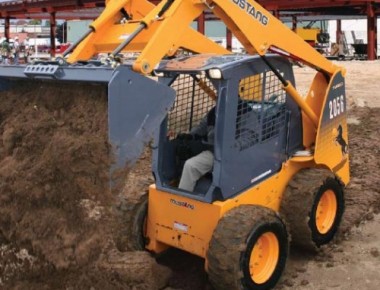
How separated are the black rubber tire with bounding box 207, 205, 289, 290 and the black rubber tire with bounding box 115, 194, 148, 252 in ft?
2.82

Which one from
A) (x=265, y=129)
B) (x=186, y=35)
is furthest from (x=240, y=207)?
(x=186, y=35)

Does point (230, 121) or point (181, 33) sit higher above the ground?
point (181, 33)

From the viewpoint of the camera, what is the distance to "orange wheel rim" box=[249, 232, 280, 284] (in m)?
4.13

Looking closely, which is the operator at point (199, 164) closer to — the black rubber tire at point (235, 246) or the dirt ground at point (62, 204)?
the black rubber tire at point (235, 246)

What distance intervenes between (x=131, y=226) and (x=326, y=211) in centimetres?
184

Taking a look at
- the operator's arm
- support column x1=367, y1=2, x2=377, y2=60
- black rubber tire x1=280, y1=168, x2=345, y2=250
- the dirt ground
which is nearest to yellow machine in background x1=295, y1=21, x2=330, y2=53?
support column x1=367, y1=2, x2=377, y2=60

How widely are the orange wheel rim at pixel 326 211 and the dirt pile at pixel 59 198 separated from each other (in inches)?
81.5

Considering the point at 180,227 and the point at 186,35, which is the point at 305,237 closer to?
the point at 180,227

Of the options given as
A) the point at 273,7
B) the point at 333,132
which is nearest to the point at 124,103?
the point at 333,132

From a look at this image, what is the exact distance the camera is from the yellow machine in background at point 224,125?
3563mm

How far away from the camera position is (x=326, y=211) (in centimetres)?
509

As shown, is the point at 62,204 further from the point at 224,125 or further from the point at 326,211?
the point at 326,211

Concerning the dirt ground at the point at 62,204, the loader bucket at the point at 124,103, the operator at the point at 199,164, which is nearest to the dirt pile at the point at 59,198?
the dirt ground at the point at 62,204

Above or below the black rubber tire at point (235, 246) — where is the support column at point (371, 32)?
above
